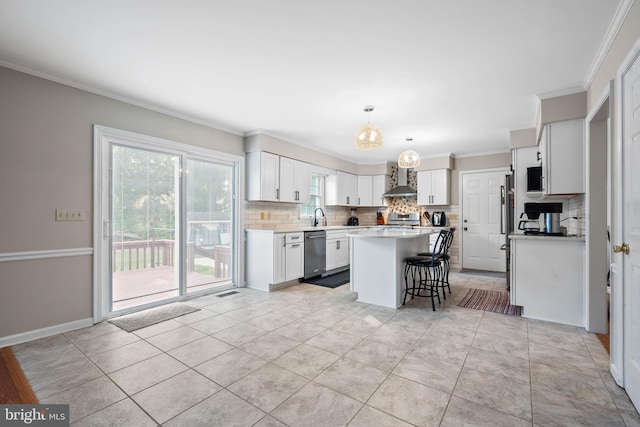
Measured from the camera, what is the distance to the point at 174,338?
113 inches

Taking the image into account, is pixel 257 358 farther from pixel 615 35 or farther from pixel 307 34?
pixel 615 35

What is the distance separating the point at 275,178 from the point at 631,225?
13.9 feet

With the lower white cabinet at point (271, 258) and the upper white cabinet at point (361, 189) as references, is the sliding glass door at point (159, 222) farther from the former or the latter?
the upper white cabinet at point (361, 189)

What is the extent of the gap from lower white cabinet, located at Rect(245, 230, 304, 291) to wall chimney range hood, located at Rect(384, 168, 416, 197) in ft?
9.87

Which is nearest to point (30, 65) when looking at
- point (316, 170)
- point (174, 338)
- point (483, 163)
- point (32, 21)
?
point (32, 21)

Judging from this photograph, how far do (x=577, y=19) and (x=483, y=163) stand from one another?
454cm

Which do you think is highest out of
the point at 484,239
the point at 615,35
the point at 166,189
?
the point at 615,35

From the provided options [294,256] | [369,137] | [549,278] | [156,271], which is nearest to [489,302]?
[549,278]

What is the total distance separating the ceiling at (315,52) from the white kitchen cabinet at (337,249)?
99.4 inches

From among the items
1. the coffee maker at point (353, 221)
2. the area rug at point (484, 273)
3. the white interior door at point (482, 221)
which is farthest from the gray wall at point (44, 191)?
the white interior door at point (482, 221)

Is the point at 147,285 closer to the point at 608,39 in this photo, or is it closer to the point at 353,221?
the point at 353,221

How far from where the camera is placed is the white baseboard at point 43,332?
2683mm

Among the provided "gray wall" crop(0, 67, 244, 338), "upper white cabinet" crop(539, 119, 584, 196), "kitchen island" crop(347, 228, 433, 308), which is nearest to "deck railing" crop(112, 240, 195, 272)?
"gray wall" crop(0, 67, 244, 338)

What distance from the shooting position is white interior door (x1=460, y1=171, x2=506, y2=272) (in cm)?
618
